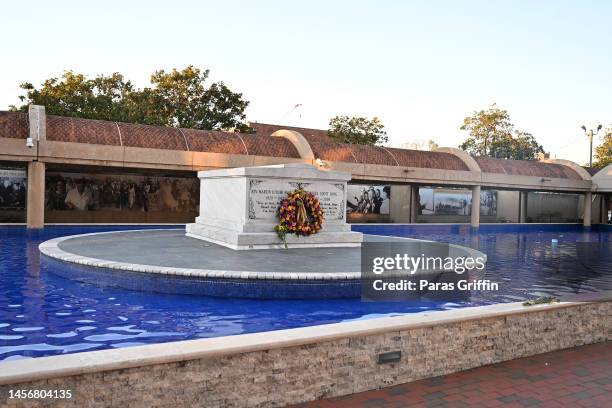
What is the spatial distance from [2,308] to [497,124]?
56.2 m

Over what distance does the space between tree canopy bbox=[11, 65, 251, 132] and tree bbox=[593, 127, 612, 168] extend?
37605mm

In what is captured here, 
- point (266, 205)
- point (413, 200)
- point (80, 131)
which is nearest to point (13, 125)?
point (80, 131)

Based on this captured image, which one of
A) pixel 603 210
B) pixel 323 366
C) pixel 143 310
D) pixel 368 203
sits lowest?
pixel 143 310

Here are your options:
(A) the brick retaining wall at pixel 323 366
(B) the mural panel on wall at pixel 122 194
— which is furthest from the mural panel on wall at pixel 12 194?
(A) the brick retaining wall at pixel 323 366

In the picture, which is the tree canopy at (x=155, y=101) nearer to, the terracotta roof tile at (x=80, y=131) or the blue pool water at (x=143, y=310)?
the terracotta roof tile at (x=80, y=131)

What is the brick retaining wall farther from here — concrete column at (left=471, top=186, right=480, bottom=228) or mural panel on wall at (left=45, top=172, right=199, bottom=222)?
concrete column at (left=471, top=186, right=480, bottom=228)

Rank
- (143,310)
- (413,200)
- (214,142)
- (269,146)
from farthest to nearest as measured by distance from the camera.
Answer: (413,200) → (269,146) → (214,142) → (143,310)

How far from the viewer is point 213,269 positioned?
387 inches

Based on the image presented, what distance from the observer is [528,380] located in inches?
218

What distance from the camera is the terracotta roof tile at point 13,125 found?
19.9m

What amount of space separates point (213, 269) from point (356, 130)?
34912 mm

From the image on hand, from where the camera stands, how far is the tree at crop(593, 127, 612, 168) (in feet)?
175

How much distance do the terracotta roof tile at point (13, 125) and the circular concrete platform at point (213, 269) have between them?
877 cm

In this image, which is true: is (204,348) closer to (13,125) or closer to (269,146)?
(13,125)
